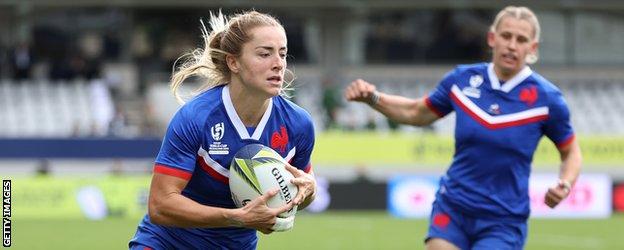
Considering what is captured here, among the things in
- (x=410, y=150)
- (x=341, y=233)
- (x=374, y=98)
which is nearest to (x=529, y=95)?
(x=374, y=98)

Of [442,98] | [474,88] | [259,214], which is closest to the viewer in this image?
[259,214]

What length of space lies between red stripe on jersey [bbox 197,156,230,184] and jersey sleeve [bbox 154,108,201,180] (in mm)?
109

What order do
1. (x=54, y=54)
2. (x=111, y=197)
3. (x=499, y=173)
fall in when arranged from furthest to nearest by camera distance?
(x=54, y=54) → (x=111, y=197) → (x=499, y=173)

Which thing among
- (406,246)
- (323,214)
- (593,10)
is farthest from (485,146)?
(593,10)

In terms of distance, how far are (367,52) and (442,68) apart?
6.47ft

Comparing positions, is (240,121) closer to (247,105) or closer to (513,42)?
(247,105)

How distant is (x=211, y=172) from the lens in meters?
6.19

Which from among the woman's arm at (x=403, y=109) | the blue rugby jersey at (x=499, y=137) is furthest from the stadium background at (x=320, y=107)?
the blue rugby jersey at (x=499, y=137)

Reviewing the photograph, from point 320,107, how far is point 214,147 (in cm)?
2332

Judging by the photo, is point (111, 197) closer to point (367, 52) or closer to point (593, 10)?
point (367, 52)

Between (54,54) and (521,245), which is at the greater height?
(521,245)

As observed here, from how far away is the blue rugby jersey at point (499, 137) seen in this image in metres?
7.84

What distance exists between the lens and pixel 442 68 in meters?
34.8

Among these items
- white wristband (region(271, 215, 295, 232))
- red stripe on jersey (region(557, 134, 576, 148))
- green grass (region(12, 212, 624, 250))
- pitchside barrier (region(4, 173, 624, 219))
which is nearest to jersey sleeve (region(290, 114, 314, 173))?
white wristband (region(271, 215, 295, 232))
